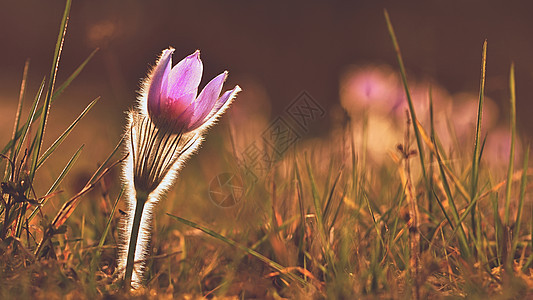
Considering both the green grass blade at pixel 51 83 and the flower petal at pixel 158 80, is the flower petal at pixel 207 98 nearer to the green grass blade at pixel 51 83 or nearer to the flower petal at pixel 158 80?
the flower petal at pixel 158 80

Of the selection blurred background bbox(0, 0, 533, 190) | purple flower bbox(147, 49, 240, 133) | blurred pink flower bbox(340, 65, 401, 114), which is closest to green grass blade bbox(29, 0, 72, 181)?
purple flower bbox(147, 49, 240, 133)

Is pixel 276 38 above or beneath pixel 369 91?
above

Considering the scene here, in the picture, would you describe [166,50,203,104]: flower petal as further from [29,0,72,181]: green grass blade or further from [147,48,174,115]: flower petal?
[29,0,72,181]: green grass blade

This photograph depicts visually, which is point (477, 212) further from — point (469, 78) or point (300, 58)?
point (300, 58)

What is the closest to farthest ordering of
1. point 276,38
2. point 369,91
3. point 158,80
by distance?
1. point 158,80
2. point 369,91
3. point 276,38

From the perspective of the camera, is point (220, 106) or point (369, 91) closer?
point (220, 106)

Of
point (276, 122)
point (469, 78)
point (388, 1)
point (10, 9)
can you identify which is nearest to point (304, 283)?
point (276, 122)

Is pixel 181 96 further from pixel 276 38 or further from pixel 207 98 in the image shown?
pixel 276 38

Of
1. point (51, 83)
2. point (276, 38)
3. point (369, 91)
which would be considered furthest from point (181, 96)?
point (276, 38)

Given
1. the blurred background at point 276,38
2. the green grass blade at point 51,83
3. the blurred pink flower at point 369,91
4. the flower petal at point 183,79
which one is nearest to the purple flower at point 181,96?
the flower petal at point 183,79
